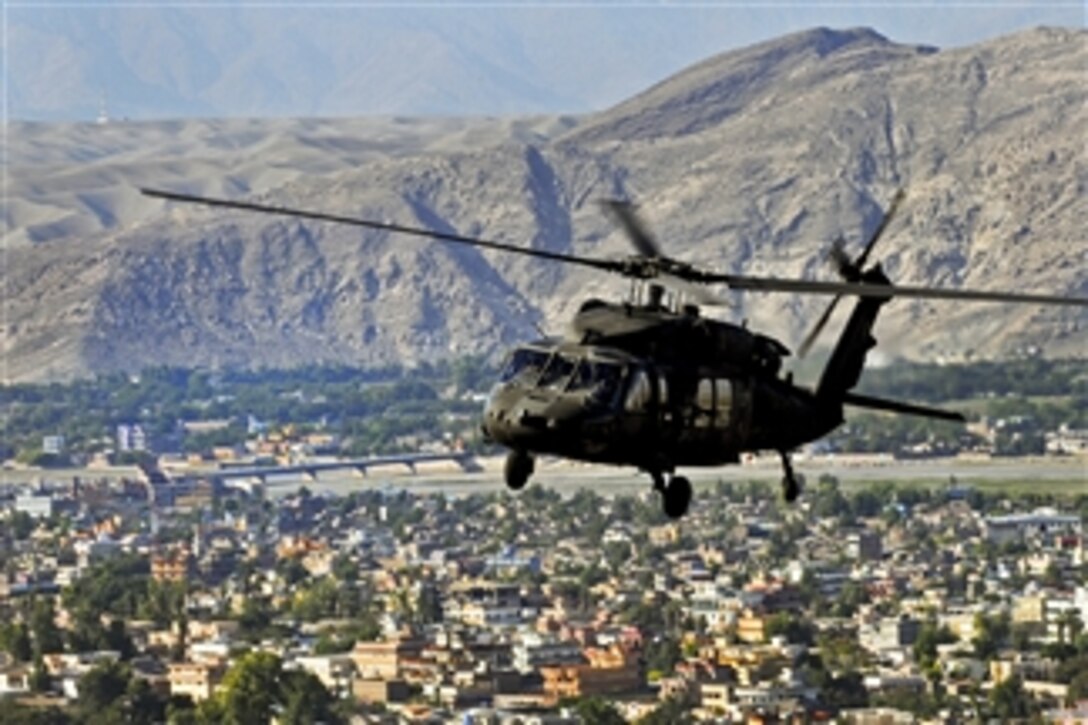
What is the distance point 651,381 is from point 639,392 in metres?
0.16

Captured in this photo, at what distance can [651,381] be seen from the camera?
33281 mm

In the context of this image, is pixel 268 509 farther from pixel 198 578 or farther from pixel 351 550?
pixel 198 578

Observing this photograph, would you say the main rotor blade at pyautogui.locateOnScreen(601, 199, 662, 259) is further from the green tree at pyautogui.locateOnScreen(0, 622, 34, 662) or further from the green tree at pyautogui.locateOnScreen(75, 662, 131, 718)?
the green tree at pyautogui.locateOnScreen(0, 622, 34, 662)

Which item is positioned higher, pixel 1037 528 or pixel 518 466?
pixel 518 466

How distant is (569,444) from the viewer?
108 ft

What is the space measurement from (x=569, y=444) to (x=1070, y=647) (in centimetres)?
8067

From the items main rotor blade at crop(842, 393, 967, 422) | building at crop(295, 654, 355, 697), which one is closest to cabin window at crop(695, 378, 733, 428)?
main rotor blade at crop(842, 393, 967, 422)

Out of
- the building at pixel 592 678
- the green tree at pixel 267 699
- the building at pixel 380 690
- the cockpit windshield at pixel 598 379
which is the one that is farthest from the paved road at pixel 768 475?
the cockpit windshield at pixel 598 379

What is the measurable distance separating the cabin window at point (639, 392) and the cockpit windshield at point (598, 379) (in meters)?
0.12

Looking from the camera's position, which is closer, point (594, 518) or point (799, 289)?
point (799, 289)

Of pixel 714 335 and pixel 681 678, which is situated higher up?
pixel 714 335

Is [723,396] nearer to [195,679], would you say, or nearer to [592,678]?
[592,678]

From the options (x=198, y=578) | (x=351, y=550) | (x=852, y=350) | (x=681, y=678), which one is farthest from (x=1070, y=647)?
(x=852, y=350)

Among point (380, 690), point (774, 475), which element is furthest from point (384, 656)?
point (774, 475)
